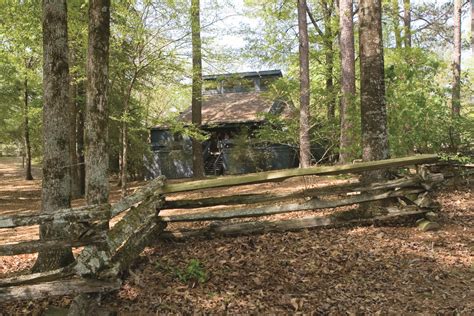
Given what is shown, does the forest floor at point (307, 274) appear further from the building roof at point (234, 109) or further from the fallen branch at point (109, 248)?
the building roof at point (234, 109)


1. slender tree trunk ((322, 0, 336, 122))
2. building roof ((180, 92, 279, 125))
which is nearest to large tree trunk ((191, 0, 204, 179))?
building roof ((180, 92, 279, 125))

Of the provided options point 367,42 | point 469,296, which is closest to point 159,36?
point 367,42

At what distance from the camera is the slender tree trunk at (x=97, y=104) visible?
5449 mm

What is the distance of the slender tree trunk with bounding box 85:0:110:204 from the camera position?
5.45 m

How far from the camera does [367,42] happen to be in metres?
6.58

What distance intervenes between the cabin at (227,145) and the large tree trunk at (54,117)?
13763mm

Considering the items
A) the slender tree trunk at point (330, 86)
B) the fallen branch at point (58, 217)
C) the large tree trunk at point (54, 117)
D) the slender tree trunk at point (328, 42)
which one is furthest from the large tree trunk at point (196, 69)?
the fallen branch at point (58, 217)

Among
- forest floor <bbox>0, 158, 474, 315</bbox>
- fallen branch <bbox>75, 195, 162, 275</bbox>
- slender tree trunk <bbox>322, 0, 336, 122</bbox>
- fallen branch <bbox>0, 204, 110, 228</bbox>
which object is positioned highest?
slender tree trunk <bbox>322, 0, 336, 122</bbox>

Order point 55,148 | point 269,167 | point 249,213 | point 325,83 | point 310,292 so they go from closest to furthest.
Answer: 1. point 310,292
2. point 55,148
3. point 249,213
4. point 325,83
5. point 269,167

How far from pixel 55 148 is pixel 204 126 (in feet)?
51.6

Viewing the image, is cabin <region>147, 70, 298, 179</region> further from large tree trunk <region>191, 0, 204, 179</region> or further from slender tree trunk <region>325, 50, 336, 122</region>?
slender tree trunk <region>325, 50, 336, 122</region>

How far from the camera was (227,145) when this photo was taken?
2080 centimetres

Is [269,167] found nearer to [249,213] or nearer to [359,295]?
[249,213]

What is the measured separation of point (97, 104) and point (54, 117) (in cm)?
62
